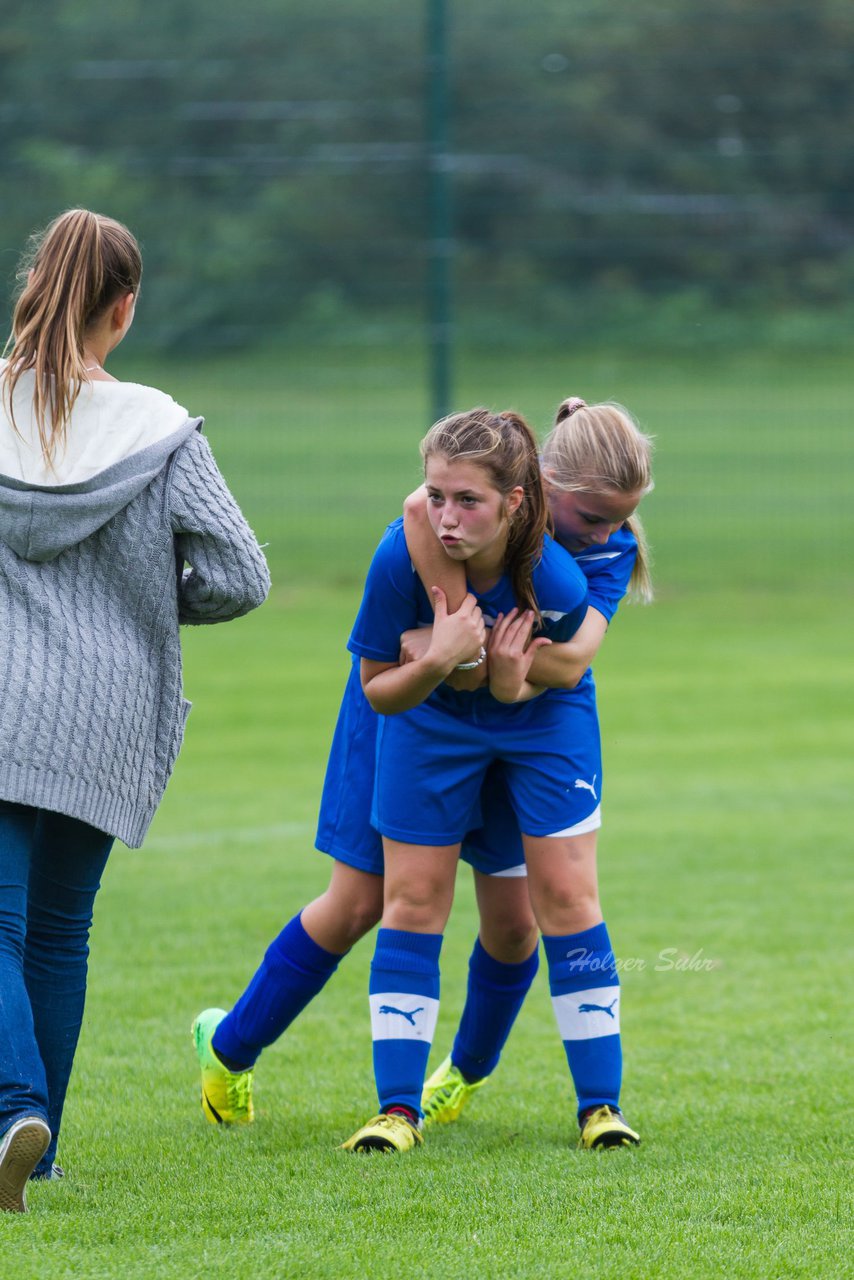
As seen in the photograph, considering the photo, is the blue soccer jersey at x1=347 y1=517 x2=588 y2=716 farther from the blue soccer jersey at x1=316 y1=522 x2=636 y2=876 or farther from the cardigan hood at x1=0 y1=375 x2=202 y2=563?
the cardigan hood at x1=0 y1=375 x2=202 y2=563

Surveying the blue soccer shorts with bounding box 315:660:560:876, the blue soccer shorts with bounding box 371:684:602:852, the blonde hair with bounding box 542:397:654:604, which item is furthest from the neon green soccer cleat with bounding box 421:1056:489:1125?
the blonde hair with bounding box 542:397:654:604

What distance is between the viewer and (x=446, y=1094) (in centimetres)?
380

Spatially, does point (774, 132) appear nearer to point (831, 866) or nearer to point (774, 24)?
point (774, 24)

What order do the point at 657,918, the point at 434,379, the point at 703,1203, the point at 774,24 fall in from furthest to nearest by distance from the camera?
the point at 774,24, the point at 434,379, the point at 657,918, the point at 703,1203

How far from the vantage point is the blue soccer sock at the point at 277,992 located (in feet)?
12.1

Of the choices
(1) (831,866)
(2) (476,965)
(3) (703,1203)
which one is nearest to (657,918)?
(1) (831,866)

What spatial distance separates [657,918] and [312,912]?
7.17ft

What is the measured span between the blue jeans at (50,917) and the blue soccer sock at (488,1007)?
34.7 inches

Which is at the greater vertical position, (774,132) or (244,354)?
(774,132)

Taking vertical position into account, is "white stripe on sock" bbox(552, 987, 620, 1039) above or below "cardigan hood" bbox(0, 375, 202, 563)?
below

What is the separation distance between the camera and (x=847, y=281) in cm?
1566

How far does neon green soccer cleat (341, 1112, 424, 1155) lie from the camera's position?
339cm

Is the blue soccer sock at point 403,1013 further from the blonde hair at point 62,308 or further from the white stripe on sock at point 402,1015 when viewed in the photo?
the blonde hair at point 62,308

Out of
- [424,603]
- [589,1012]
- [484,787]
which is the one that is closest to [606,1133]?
[589,1012]
